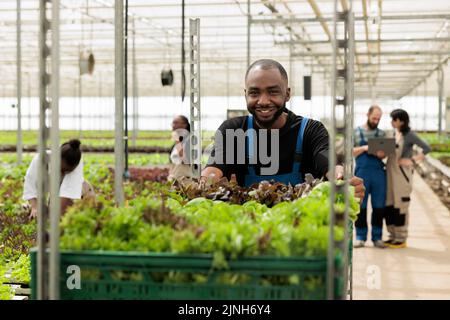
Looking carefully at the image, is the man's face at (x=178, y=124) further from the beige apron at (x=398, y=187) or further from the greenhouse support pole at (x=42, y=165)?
the greenhouse support pole at (x=42, y=165)

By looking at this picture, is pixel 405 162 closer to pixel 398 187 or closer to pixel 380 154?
pixel 398 187

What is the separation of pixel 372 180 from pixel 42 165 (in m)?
6.34

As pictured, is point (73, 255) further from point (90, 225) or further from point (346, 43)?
point (346, 43)

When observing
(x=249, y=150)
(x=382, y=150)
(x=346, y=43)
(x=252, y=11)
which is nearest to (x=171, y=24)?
(x=252, y=11)

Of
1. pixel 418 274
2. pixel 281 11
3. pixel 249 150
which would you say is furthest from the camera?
pixel 281 11

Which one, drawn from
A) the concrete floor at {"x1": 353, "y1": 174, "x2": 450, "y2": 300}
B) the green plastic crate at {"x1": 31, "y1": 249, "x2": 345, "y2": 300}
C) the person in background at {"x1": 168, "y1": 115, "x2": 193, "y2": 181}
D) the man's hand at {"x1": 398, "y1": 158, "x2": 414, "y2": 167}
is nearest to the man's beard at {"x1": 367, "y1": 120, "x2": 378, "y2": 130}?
the man's hand at {"x1": 398, "y1": 158, "x2": 414, "y2": 167}

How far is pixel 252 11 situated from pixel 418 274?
662 centimetres

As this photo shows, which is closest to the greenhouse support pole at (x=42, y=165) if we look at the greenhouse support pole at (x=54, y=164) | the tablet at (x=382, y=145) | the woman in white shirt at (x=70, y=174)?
the greenhouse support pole at (x=54, y=164)

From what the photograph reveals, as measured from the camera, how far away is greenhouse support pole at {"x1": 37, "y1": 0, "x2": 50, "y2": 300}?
186 centimetres

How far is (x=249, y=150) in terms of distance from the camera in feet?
11.0

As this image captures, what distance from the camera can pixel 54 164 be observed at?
1.89 metres

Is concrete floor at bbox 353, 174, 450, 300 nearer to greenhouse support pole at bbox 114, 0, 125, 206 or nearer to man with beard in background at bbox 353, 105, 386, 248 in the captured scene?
man with beard in background at bbox 353, 105, 386, 248

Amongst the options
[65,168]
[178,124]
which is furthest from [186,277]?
[178,124]

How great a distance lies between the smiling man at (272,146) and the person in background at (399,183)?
474 cm
